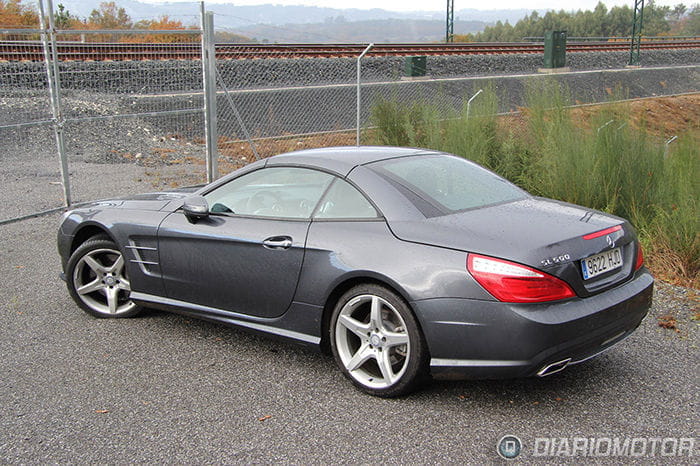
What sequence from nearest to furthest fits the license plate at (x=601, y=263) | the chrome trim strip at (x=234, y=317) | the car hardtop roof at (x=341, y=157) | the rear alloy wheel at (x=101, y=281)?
the license plate at (x=601, y=263)
the chrome trim strip at (x=234, y=317)
the car hardtop roof at (x=341, y=157)
the rear alloy wheel at (x=101, y=281)

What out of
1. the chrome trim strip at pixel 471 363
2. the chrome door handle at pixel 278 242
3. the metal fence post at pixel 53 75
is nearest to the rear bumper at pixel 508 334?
the chrome trim strip at pixel 471 363

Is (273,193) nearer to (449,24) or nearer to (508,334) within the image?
(508,334)

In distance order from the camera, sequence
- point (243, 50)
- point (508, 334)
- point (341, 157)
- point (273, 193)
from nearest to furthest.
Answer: point (508, 334)
point (341, 157)
point (273, 193)
point (243, 50)

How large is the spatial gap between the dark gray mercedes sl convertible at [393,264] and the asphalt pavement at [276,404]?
0.91 ft

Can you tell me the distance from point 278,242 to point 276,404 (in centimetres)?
99

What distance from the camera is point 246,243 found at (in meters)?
4.77

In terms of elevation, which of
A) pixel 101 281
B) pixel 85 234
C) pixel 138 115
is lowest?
pixel 101 281

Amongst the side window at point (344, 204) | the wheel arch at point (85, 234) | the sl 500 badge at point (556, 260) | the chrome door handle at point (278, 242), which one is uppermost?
the side window at point (344, 204)

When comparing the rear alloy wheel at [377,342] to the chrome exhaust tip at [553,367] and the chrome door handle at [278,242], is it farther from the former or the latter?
the chrome exhaust tip at [553,367]

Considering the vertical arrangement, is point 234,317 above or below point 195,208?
below

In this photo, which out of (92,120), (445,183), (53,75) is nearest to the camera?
(445,183)

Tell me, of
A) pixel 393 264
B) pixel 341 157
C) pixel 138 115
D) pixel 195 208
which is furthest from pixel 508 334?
pixel 138 115

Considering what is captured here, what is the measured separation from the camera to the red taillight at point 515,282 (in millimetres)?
3795

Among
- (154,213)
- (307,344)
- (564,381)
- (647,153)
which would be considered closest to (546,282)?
(564,381)
